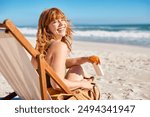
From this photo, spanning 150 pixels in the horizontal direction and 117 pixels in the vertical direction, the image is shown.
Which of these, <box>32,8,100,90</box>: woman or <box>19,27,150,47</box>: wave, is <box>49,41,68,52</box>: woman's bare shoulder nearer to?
<box>32,8,100,90</box>: woman

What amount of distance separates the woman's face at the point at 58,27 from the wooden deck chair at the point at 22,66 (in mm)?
417

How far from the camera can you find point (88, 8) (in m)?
33.8

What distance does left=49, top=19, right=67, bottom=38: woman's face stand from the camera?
2.95 metres

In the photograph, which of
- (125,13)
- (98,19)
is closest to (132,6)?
(125,13)

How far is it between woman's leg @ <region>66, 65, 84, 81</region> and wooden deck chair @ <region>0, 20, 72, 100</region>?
280mm

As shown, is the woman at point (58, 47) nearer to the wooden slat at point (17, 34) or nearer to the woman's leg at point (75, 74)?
the woman's leg at point (75, 74)

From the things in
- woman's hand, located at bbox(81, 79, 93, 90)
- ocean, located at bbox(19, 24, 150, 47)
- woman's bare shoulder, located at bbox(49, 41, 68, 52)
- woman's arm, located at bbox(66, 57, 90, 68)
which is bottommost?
ocean, located at bbox(19, 24, 150, 47)

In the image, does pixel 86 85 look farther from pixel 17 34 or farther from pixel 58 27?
pixel 17 34

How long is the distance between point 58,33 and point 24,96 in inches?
20.3

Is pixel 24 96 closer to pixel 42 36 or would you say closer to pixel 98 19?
pixel 42 36

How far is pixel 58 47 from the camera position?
9.04 ft

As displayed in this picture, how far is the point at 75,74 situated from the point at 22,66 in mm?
499

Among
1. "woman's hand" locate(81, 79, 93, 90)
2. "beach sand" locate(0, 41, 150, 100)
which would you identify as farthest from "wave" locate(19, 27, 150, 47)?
"woman's hand" locate(81, 79, 93, 90)

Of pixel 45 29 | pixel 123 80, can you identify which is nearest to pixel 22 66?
pixel 45 29
